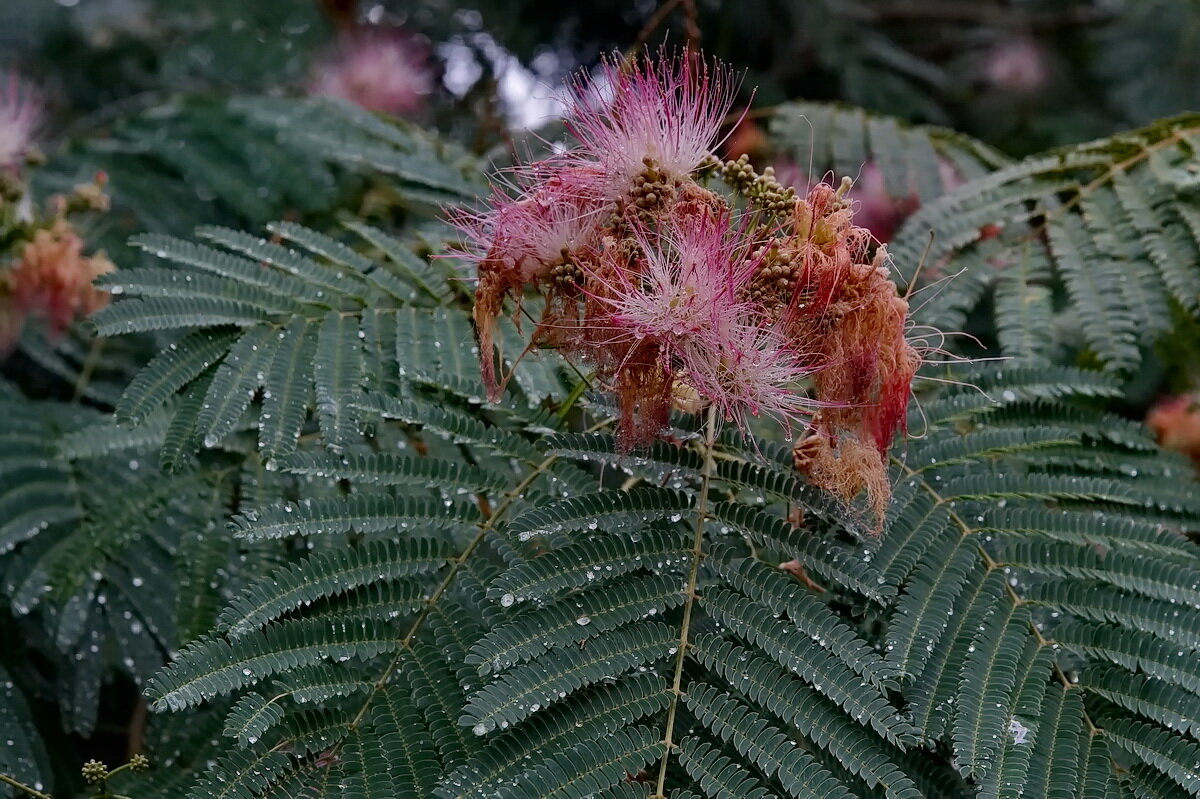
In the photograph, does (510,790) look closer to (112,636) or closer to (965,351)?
(112,636)

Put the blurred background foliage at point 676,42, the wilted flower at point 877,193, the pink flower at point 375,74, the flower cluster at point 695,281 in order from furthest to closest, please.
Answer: the pink flower at point 375,74 → the blurred background foliage at point 676,42 → the wilted flower at point 877,193 → the flower cluster at point 695,281

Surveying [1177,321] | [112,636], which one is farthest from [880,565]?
[112,636]

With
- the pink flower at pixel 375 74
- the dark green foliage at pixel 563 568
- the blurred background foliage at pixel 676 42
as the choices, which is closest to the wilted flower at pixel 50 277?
the dark green foliage at pixel 563 568

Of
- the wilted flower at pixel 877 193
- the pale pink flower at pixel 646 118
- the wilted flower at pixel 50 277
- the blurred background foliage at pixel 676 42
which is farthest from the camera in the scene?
the blurred background foliage at pixel 676 42

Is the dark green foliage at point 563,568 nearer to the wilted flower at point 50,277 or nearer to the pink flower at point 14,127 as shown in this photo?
the wilted flower at point 50,277

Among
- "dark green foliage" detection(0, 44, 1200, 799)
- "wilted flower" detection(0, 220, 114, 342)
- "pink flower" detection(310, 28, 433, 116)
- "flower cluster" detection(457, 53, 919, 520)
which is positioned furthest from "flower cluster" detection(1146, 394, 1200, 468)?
"pink flower" detection(310, 28, 433, 116)

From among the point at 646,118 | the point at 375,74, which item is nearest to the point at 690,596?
the point at 646,118

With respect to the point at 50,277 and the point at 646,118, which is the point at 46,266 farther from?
the point at 646,118
